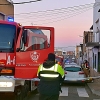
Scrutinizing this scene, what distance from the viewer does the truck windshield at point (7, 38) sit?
28.3 ft

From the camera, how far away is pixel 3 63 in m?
8.58

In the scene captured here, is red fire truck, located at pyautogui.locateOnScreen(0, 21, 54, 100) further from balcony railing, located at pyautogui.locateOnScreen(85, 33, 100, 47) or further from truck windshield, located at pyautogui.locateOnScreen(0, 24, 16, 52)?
balcony railing, located at pyautogui.locateOnScreen(85, 33, 100, 47)

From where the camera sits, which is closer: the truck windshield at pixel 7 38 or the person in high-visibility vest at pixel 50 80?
the person in high-visibility vest at pixel 50 80

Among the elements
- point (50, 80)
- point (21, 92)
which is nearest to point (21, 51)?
point (21, 92)

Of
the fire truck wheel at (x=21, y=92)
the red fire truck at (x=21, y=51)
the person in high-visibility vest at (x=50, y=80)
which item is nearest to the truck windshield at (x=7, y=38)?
the red fire truck at (x=21, y=51)

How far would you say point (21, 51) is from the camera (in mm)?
8859

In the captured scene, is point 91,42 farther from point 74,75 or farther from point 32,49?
point 32,49

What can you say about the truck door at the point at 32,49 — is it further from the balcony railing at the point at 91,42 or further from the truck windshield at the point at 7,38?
the balcony railing at the point at 91,42

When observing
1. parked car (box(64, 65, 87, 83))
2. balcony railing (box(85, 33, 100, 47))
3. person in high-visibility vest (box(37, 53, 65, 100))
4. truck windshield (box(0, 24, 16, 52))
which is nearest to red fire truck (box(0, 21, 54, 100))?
truck windshield (box(0, 24, 16, 52))

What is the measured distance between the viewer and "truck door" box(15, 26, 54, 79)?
8808 millimetres

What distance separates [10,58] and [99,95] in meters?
5.22

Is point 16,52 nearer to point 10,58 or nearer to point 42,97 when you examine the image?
point 10,58

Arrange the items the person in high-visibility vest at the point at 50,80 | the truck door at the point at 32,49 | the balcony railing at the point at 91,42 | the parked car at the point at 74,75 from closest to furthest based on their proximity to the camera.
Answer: the person in high-visibility vest at the point at 50,80
the truck door at the point at 32,49
the parked car at the point at 74,75
the balcony railing at the point at 91,42

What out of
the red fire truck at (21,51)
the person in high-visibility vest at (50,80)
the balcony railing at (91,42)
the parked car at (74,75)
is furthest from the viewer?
the balcony railing at (91,42)
